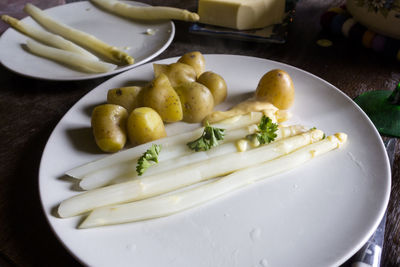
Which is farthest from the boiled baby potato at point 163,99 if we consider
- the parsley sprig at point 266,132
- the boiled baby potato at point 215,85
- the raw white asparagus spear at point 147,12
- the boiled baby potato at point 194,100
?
the raw white asparagus spear at point 147,12

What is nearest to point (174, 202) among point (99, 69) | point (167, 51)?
point (99, 69)

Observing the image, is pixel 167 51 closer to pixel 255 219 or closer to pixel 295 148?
pixel 295 148

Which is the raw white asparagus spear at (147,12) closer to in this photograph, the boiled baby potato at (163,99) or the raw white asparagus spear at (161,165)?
the boiled baby potato at (163,99)

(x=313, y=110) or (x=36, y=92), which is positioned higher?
(x=313, y=110)

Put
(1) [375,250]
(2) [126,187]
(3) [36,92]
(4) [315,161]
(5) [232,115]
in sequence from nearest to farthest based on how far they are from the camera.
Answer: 1. (1) [375,250]
2. (2) [126,187]
3. (4) [315,161]
4. (5) [232,115]
5. (3) [36,92]

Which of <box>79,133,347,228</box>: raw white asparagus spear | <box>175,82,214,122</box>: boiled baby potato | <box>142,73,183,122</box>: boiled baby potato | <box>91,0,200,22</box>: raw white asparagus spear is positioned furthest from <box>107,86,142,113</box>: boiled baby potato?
<box>91,0,200,22</box>: raw white asparagus spear

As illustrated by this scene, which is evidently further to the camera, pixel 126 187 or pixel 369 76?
pixel 369 76

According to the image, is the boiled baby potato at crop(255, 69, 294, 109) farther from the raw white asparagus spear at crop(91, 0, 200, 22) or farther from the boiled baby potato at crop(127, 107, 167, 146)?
the raw white asparagus spear at crop(91, 0, 200, 22)
